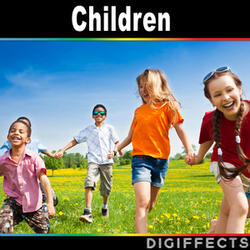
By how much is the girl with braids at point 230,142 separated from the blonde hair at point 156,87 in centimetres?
65

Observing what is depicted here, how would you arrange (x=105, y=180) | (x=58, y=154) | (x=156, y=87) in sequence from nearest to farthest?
(x=156, y=87) < (x=58, y=154) < (x=105, y=180)

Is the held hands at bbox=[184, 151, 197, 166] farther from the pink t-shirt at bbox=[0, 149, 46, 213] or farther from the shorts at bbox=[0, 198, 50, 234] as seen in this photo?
the shorts at bbox=[0, 198, 50, 234]

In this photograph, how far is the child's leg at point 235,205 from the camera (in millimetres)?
2904

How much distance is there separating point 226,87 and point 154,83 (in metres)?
1.07

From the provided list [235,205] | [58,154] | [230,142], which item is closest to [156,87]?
[230,142]

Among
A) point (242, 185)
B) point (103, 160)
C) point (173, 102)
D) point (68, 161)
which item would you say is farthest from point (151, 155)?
point (68, 161)

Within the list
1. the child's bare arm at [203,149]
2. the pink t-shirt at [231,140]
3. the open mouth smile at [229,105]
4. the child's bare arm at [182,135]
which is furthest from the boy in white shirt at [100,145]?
the open mouth smile at [229,105]

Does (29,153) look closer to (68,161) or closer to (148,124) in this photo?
(148,124)

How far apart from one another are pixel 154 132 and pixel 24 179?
64.8 inches

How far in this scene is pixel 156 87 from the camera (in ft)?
12.9

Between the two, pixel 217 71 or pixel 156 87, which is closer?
pixel 217 71

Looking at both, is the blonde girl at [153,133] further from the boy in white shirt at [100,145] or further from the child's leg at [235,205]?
the boy in white shirt at [100,145]

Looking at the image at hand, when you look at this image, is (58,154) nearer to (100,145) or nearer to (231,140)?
(100,145)

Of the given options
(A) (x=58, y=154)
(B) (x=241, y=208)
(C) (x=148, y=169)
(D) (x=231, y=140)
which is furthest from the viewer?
(A) (x=58, y=154)
